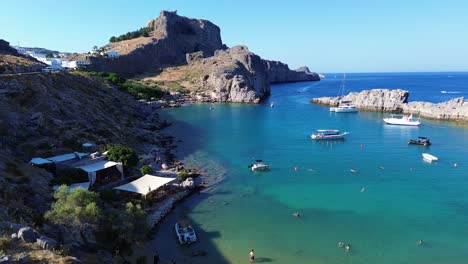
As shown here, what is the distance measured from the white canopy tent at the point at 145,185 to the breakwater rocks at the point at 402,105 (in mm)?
86888

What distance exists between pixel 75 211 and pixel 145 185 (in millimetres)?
13956

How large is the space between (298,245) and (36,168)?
2655 cm

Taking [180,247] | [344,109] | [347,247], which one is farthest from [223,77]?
[347,247]

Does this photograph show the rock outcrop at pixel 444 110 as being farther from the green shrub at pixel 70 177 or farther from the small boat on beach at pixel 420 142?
the green shrub at pixel 70 177

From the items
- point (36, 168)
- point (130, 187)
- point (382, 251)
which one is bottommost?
point (382, 251)

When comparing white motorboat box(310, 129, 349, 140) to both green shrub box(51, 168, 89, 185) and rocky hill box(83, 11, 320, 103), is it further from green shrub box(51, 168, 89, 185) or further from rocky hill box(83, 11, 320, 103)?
rocky hill box(83, 11, 320, 103)

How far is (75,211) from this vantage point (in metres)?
24.0

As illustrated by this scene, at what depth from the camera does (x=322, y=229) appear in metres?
33.2

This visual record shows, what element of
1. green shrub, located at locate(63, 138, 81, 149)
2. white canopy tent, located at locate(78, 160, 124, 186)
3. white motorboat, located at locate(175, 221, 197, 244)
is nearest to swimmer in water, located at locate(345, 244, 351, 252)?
white motorboat, located at locate(175, 221, 197, 244)

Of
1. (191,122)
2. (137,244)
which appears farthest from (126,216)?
(191,122)

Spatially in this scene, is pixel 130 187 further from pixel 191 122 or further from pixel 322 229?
pixel 191 122

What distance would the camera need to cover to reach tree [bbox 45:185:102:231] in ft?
77.7

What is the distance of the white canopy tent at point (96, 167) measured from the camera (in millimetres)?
37500

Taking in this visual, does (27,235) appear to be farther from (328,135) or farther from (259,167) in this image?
(328,135)
